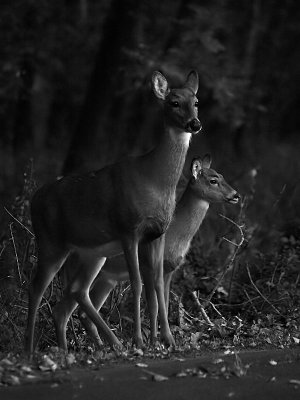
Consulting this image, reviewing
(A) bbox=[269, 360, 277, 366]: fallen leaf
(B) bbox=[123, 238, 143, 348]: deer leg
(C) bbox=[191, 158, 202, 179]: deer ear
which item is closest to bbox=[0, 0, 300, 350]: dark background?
(C) bbox=[191, 158, 202, 179]: deer ear

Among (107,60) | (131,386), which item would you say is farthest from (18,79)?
(131,386)

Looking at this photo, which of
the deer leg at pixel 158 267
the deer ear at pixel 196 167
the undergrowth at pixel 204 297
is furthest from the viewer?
the deer ear at pixel 196 167

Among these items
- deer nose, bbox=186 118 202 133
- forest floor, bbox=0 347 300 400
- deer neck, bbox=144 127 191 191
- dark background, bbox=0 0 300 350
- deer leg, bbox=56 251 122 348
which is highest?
deer nose, bbox=186 118 202 133

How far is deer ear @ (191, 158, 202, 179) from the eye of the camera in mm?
10742

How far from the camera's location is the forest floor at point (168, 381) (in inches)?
280

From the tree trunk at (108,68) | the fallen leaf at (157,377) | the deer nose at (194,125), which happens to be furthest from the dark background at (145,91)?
the fallen leaf at (157,377)

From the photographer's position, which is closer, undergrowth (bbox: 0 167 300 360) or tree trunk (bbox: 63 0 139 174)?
undergrowth (bbox: 0 167 300 360)

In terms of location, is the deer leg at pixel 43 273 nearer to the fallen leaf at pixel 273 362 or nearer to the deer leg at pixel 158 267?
the deer leg at pixel 158 267

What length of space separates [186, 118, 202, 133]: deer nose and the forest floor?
1828mm

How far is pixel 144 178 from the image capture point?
30.0ft

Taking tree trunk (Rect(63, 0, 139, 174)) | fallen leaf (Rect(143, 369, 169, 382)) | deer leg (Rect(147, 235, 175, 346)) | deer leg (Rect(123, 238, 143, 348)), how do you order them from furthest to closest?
tree trunk (Rect(63, 0, 139, 174)) → deer leg (Rect(147, 235, 175, 346)) → deer leg (Rect(123, 238, 143, 348)) → fallen leaf (Rect(143, 369, 169, 382))

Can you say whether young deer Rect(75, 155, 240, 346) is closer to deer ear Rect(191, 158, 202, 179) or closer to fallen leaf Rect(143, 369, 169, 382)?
deer ear Rect(191, 158, 202, 179)

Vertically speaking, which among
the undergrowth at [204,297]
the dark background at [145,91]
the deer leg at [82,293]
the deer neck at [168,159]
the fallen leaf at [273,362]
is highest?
the deer neck at [168,159]

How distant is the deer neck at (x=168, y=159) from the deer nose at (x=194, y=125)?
6.6 inches
